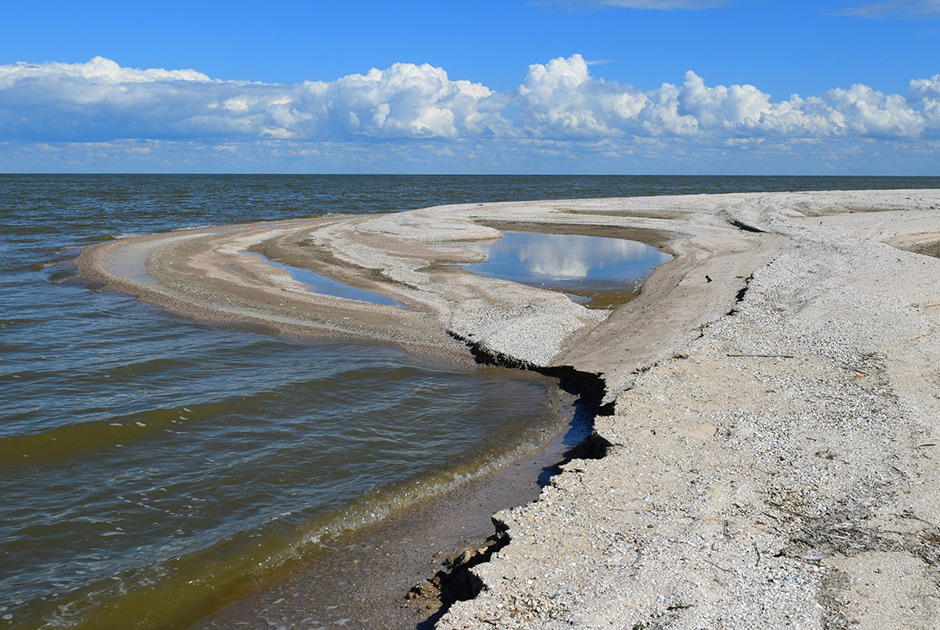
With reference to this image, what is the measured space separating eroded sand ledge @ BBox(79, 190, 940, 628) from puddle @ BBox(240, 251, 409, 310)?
49cm

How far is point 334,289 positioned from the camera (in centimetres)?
2097

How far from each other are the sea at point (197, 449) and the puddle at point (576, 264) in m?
7.99

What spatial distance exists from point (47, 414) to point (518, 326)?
8.65 meters

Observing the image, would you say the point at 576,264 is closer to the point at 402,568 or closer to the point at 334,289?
the point at 334,289

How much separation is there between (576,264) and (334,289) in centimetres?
930

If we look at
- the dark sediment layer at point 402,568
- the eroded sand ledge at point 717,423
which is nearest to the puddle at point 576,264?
the eroded sand ledge at point 717,423

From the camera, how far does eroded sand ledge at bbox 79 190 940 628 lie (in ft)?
17.3

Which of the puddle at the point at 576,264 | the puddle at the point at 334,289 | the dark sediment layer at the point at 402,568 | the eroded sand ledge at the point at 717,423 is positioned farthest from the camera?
the puddle at the point at 576,264

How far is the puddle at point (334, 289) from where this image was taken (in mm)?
19212

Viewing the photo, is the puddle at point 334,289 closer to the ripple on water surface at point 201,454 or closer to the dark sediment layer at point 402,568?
the ripple on water surface at point 201,454

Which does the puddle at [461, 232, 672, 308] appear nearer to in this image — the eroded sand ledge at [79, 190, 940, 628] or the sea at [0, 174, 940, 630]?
the eroded sand ledge at [79, 190, 940, 628]

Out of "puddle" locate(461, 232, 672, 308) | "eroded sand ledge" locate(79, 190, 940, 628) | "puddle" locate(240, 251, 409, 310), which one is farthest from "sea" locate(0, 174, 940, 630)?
"puddle" locate(461, 232, 672, 308)

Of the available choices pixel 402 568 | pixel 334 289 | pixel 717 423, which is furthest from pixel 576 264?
pixel 402 568

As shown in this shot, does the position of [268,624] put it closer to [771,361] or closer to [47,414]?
[47,414]
